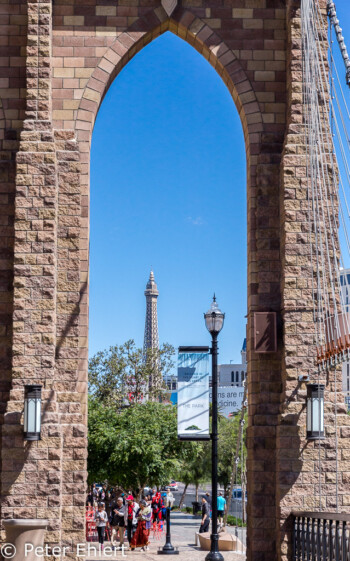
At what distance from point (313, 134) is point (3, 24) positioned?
467 cm

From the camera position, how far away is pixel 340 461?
37.2ft

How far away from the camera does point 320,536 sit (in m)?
9.91

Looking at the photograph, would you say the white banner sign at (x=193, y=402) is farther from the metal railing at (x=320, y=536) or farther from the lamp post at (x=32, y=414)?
the lamp post at (x=32, y=414)

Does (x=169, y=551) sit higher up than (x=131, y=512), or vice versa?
(x=131, y=512)

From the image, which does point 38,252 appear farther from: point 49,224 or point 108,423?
point 108,423

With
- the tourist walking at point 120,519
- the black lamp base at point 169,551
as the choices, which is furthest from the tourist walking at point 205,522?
the black lamp base at point 169,551

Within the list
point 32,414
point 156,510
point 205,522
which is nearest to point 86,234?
point 32,414

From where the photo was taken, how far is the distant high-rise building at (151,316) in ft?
445

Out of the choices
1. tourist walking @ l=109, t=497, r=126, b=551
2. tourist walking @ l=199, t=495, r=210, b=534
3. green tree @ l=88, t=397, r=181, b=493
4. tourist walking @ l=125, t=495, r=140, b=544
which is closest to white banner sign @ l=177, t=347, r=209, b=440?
tourist walking @ l=109, t=497, r=126, b=551

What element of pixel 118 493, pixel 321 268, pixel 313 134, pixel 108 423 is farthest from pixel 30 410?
pixel 118 493

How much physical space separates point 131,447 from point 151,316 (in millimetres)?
118613

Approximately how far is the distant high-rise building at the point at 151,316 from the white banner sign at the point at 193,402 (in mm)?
112658

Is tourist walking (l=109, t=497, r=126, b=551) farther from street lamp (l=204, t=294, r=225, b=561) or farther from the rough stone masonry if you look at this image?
the rough stone masonry

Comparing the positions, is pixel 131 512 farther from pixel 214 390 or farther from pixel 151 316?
pixel 151 316
